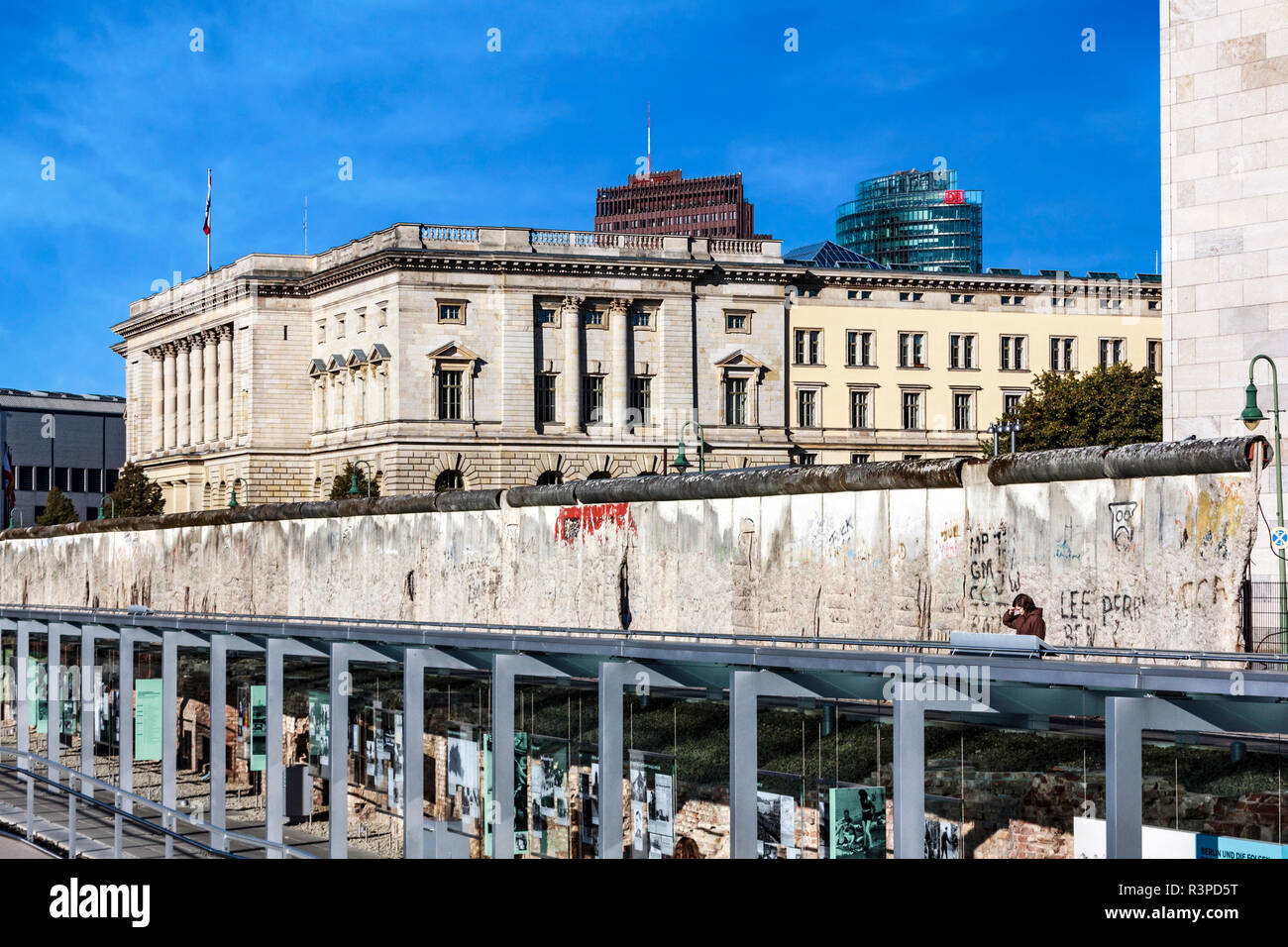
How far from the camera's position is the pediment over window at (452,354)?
315 ft

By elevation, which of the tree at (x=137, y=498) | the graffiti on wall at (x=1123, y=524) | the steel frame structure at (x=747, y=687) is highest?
the tree at (x=137, y=498)

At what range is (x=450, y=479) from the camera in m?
96.3

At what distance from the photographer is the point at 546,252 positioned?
9938cm

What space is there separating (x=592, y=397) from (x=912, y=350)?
21155 millimetres

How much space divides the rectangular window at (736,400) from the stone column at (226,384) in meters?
32.5

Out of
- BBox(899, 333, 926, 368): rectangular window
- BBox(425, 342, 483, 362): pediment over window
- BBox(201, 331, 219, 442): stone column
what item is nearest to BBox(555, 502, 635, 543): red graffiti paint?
BBox(425, 342, 483, 362): pediment over window

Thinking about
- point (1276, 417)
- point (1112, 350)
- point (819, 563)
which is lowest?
point (819, 563)

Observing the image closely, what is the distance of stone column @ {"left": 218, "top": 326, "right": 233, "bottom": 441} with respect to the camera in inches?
4414

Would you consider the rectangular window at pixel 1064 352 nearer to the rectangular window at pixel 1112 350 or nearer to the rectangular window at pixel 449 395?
the rectangular window at pixel 1112 350

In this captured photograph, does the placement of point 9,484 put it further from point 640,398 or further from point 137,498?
point 640,398

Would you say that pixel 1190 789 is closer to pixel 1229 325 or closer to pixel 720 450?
pixel 1229 325

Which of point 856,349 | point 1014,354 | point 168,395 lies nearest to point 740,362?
point 856,349

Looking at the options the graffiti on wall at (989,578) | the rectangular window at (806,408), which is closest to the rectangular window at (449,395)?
the rectangular window at (806,408)
